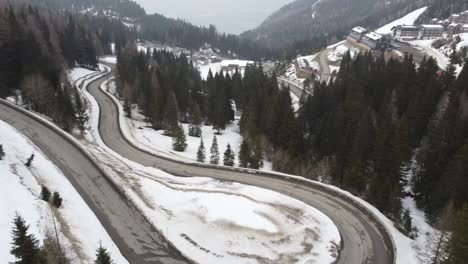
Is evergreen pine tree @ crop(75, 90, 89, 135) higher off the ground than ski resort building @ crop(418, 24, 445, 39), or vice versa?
ski resort building @ crop(418, 24, 445, 39)

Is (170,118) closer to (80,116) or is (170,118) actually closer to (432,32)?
(80,116)

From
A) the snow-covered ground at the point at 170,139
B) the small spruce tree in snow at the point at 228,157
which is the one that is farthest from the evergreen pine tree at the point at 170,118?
the small spruce tree in snow at the point at 228,157

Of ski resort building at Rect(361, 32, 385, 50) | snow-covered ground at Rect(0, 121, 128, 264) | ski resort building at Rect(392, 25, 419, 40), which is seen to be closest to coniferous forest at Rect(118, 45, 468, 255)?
snow-covered ground at Rect(0, 121, 128, 264)

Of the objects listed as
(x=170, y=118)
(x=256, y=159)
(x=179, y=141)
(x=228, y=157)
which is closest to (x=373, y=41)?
(x=170, y=118)

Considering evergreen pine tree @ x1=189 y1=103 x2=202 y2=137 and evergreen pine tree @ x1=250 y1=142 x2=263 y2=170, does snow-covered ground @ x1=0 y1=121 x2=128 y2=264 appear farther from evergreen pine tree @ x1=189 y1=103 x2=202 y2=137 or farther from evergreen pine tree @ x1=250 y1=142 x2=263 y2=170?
evergreen pine tree @ x1=189 y1=103 x2=202 y2=137

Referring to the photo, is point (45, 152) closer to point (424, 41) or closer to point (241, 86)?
point (241, 86)

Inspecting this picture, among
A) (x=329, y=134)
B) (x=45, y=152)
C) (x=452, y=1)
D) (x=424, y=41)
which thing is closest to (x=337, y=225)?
(x=329, y=134)

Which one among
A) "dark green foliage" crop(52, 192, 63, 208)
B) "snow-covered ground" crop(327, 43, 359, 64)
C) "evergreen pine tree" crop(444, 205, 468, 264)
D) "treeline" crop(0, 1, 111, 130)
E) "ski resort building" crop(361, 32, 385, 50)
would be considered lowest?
"dark green foliage" crop(52, 192, 63, 208)
